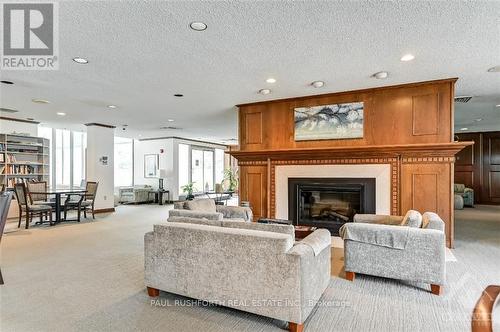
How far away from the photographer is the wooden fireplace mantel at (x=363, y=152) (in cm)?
420

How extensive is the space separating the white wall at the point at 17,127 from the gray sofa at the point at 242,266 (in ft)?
23.7

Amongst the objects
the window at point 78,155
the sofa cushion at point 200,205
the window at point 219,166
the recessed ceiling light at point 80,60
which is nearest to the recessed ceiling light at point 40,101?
the recessed ceiling light at point 80,60

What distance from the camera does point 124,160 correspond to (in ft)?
39.0

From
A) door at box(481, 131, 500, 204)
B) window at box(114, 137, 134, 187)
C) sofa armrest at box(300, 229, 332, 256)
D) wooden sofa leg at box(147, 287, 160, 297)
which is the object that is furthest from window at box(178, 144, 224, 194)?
door at box(481, 131, 500, 204)

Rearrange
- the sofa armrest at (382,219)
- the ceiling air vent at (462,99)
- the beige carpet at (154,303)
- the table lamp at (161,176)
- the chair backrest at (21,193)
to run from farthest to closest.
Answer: the table lamp at (161,176), the chair backrest at (21,193), the ceiling air vent at (462,99), the sofa armrest at (382,219), the beige carpet at (154,303)

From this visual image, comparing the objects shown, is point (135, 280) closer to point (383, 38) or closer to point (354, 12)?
point (354, 12)

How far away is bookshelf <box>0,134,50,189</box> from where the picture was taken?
7.09 metres

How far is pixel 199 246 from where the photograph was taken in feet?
7.78

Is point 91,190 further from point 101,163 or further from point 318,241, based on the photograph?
point 318,241

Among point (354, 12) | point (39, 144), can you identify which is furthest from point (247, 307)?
point (39, 144)

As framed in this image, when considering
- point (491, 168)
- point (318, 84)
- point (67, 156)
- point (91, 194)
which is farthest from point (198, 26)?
point (491, 168)

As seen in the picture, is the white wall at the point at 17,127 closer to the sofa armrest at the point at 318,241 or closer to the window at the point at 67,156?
the window at the point at 67,156

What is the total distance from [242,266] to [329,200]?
11.3 feet

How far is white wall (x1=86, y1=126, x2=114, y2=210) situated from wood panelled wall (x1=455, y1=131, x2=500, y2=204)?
1205cm
